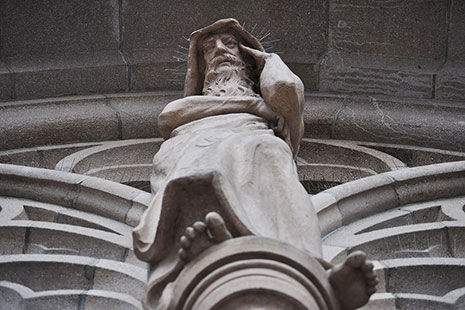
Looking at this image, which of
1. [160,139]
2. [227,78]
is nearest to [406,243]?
[227,78]

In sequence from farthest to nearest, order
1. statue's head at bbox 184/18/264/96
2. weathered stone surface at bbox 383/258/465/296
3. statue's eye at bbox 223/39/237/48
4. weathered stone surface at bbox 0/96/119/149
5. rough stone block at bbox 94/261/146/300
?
weathered stone surface at bbox 0/96/119/149
statue's eye at bbox 223/39/237/48
statue's head at bbox 184/18/264/96
weathered stone surface at bbox 383/258/465/296
rough stone block at bbox 94/261/146/300

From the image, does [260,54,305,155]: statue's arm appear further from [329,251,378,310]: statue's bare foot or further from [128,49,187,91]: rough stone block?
[128,49,187,91]: rough stone block

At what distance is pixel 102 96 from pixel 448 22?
2666mm

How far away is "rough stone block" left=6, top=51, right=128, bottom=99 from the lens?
25.4ft

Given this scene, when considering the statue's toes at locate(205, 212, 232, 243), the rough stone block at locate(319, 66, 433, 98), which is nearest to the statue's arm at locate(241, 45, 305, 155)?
the statue's toes at locate(205, 212, 232, 243)

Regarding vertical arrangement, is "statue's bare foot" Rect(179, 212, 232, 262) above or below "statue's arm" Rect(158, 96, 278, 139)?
above

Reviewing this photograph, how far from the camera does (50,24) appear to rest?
8000mm

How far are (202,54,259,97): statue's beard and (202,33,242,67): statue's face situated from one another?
0.02 meters

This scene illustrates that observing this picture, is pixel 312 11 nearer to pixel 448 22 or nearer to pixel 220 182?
pixel 448 22

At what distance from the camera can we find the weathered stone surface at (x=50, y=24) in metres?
7.99

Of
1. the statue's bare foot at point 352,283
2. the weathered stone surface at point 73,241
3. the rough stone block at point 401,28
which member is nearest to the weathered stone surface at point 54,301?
the weathered stone surface at point 73,241

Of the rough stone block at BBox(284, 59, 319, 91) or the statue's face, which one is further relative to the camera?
the rough stone block at BBox(284, 59, 319, 91)

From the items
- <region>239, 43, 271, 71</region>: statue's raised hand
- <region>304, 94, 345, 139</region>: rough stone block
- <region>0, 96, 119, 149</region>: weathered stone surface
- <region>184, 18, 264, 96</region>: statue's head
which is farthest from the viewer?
<region>304, 94, 345, 139</region>: rough stone block

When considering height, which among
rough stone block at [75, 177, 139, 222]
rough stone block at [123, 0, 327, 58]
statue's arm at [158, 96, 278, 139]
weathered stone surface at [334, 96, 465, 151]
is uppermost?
statue's arm at [158, 96, 278, 139]
